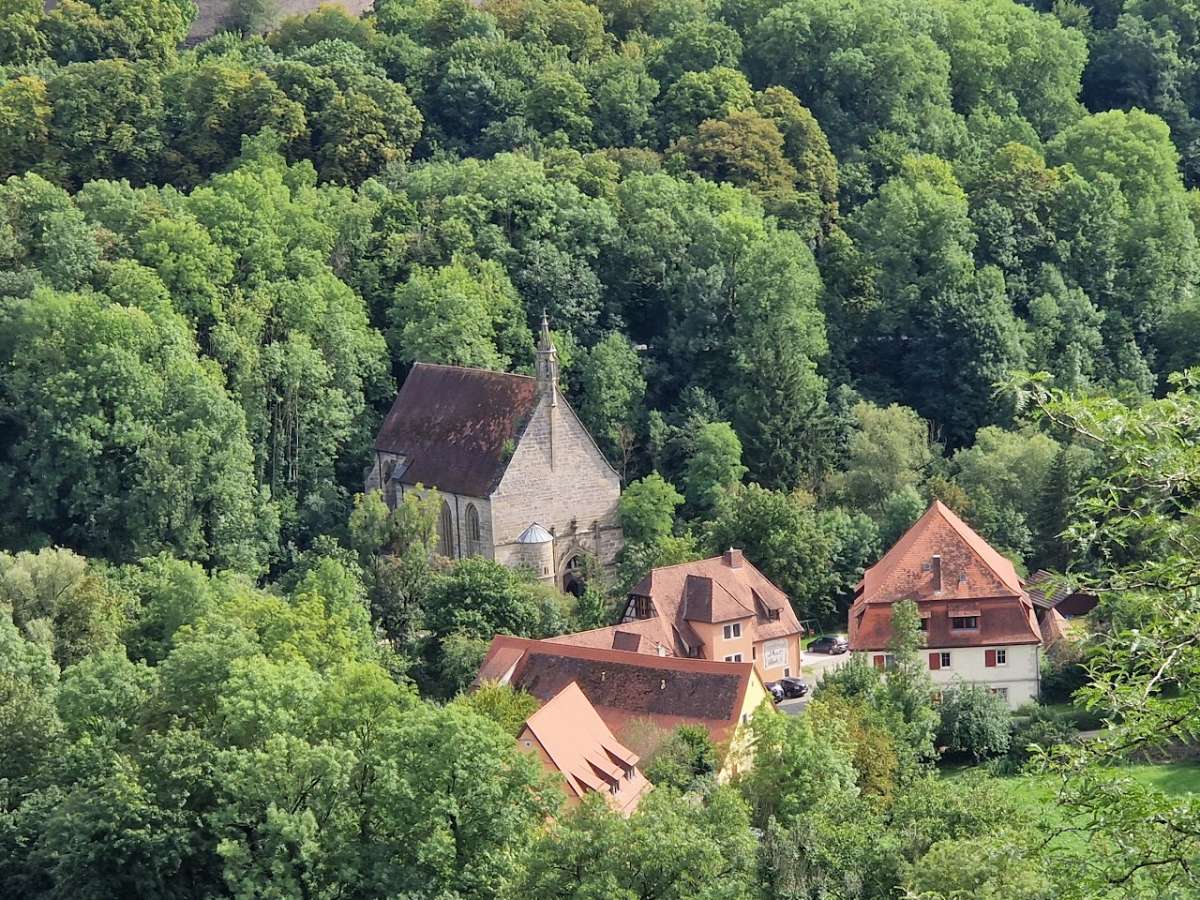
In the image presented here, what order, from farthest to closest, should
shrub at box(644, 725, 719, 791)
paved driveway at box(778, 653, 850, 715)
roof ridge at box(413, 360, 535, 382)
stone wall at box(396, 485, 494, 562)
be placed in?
roof ridge at box(413, 360, 535, 382) → stone wall at box(396, 485, 494, 562) → paved driveway at box(778, 653, 850, 715) → shrub at box(644, 725, 719, 791)

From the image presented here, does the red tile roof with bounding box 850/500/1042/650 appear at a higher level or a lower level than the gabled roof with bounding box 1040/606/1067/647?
higher

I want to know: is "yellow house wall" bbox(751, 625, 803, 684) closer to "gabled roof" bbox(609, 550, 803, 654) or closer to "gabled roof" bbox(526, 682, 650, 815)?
"gabled roof" bbox(609, 550, 803, 654)

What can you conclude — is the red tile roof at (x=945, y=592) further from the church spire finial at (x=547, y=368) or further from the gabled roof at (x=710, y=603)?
the church spire finial at (x=547, y=368)

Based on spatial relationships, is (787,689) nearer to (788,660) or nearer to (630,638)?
(788,660)

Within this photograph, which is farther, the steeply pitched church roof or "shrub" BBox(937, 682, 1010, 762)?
the steeply pitched church roof

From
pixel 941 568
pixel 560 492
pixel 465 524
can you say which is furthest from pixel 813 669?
pixel 465 524

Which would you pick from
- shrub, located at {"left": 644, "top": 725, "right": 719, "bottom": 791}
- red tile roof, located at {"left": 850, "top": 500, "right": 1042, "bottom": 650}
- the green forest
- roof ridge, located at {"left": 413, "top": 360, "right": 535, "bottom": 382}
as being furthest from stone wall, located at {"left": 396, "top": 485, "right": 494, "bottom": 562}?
shrub, located at {"left": 644, "top": 725, "right": 719, "bottom": 791}

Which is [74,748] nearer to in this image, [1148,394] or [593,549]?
[593,549]
